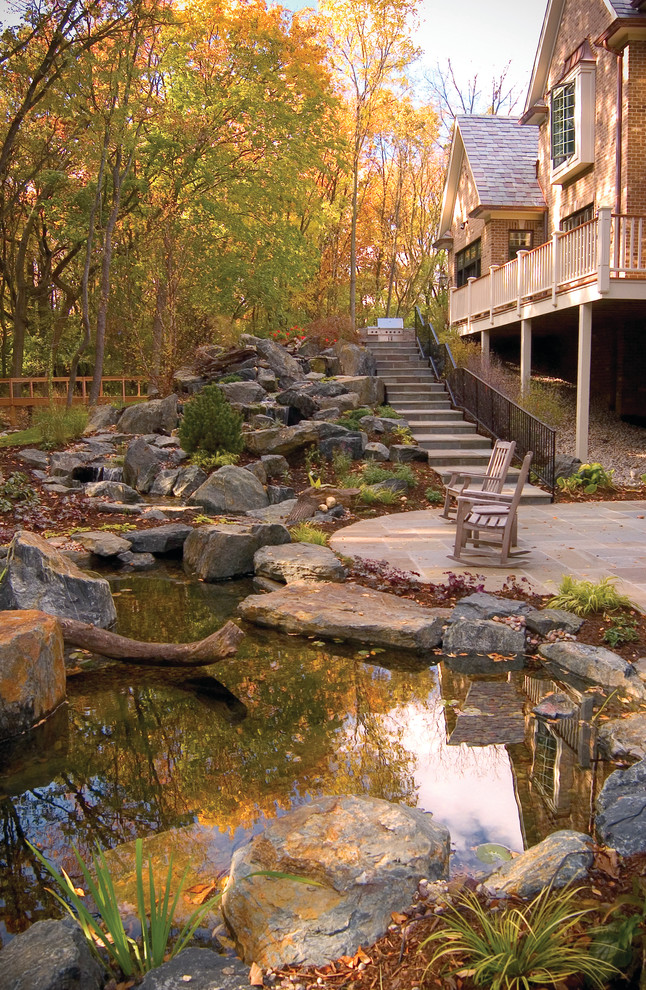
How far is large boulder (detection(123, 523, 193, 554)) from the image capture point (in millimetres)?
8492

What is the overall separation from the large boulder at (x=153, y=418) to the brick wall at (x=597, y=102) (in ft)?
29.4

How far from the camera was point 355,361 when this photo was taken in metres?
17.9

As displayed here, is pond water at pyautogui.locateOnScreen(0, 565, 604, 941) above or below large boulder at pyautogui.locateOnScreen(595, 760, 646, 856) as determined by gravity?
below

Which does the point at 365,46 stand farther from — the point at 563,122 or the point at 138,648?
the point at 138,648

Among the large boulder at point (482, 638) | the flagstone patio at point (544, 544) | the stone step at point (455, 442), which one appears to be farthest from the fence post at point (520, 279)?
the large boulder at point (482, 638)

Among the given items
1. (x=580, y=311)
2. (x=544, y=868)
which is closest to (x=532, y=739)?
(x=544, y=868)

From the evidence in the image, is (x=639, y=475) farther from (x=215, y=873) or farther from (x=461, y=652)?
(x=215, y=873)

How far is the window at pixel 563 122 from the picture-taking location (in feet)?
51.0

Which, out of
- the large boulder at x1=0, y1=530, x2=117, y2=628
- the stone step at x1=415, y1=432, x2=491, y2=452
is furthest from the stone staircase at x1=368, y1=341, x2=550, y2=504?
the large boulder at x1=0, y1=530, x2=117, y2=628

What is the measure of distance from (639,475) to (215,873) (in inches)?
433

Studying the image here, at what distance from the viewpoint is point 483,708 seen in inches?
178

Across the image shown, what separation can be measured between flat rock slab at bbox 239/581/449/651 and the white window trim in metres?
12.8

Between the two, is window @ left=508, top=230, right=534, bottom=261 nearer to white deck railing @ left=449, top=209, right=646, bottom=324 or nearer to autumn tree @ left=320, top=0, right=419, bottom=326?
white deck railing @ left=449, top=209, right=646, bottom=324

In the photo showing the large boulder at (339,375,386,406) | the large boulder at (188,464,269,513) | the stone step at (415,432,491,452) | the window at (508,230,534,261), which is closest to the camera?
the large boulder at (188,464,269,513)
